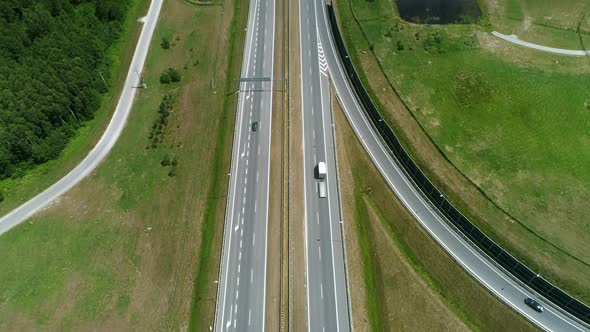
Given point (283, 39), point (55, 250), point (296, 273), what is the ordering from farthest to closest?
point (283, 39) < point (55, 250) < point (296, 273)

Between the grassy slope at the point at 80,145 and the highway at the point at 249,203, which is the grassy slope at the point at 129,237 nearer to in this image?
the highway at the point at 249,203

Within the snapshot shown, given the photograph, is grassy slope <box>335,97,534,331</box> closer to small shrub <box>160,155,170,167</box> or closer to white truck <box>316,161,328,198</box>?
white truck <box>316,161,328,198</box>

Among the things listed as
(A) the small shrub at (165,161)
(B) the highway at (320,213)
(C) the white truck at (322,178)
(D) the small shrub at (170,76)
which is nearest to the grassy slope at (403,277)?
(B) the highway at (320,213)

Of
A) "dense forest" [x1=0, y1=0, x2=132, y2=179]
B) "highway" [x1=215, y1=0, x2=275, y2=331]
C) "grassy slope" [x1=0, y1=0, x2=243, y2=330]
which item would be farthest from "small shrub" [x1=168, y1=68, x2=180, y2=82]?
"dense forest" [x1=0, y1=0, x2=132, y2=179]

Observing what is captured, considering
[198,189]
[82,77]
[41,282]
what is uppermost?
[82,77]

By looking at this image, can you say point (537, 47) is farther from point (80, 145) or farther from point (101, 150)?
point (80, 145)

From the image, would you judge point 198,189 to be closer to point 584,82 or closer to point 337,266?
point 337,266

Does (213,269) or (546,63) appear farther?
(546,63)

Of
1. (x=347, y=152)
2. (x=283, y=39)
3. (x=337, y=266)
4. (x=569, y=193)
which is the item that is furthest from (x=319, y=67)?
(x=569, y=193)
